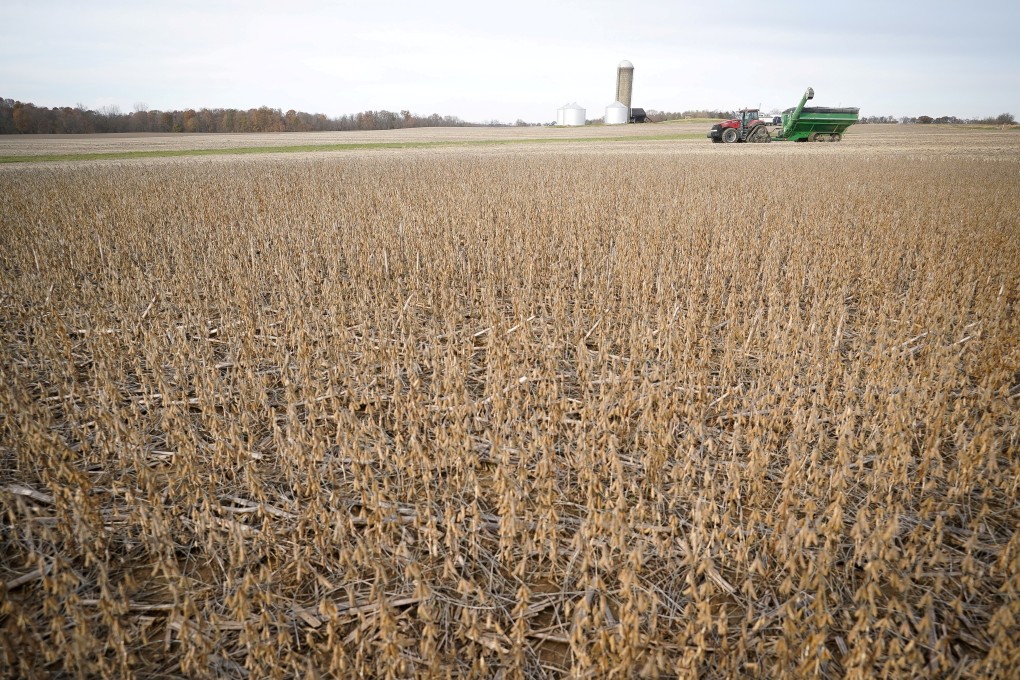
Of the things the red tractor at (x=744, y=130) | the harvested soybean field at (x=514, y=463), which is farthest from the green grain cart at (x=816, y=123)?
the harvested soybean field at (x=514, y=463)

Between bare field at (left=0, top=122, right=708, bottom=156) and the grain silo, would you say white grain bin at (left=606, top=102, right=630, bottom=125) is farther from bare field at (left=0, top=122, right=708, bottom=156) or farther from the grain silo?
bare field at (left=0, top=122, right=708, bottom=156)

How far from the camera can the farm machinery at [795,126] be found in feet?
96.0

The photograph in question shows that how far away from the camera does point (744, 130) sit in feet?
100

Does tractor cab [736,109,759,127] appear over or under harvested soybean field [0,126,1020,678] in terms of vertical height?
over

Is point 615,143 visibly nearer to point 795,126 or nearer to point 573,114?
point 795,126

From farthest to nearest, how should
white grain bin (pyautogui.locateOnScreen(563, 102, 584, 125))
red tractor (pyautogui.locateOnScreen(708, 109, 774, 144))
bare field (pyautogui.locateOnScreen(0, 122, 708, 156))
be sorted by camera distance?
white grain bin (pyautogui.locateOnScreen(563, 102, 584, 125)), bare field (pyautogui.locateOnScreen(0, 122, 708, 156)), red tractor (pyautogui.locateOnScreen(708, 109, 774, 144))

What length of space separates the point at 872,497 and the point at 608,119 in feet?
275

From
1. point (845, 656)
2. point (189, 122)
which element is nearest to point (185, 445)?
point (845, 656)

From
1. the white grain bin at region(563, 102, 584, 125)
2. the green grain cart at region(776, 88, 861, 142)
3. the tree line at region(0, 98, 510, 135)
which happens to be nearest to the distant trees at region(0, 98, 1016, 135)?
the tree line at region(0, 98, 510, 135)

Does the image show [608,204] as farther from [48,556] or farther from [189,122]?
[189,122]

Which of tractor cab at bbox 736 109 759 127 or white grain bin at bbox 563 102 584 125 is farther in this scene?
white grain bin at bbox 563 102 584 125

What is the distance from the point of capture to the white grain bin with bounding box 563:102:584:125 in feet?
273

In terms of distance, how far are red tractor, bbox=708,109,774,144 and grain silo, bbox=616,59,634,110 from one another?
199 feet

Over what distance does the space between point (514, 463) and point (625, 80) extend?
313 ft
